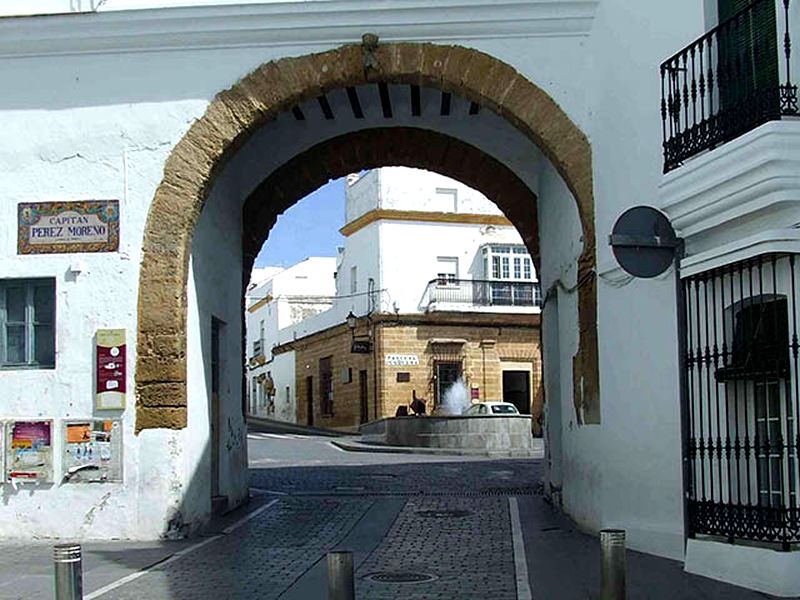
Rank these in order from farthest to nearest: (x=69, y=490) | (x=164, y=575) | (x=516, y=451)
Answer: (x=516, y=451), (x=69, y=490), (x=164, y=575)

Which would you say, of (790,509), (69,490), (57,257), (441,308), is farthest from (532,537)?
(441,308)

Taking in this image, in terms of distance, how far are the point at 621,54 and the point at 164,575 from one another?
20.2ft

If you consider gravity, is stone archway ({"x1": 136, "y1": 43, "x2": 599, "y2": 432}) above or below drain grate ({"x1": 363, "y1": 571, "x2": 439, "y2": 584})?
above

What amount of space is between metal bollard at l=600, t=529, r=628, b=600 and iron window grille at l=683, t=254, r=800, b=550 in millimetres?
1862

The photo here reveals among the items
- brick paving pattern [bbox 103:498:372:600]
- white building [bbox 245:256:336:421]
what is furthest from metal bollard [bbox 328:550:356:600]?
white building [bbox 245:256:336:421]

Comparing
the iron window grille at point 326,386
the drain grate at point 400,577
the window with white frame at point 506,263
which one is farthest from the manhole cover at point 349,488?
the iron window grille at point 326,386

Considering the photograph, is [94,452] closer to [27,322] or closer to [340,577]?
[27,322]

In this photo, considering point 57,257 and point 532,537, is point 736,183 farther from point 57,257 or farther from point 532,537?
point 57,257

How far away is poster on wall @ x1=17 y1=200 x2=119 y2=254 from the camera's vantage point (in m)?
11.7

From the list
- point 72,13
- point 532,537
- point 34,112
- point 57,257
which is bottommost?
point 532,537

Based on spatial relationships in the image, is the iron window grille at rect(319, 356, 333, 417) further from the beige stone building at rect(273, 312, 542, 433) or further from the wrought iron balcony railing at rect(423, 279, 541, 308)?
the wrought iron balcony railing at rect(423, 279, 541, 308)

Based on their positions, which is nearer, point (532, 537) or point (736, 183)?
point (736, 183)

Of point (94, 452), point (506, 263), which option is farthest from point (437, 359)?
point (94, 452)

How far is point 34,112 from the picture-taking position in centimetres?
1191
